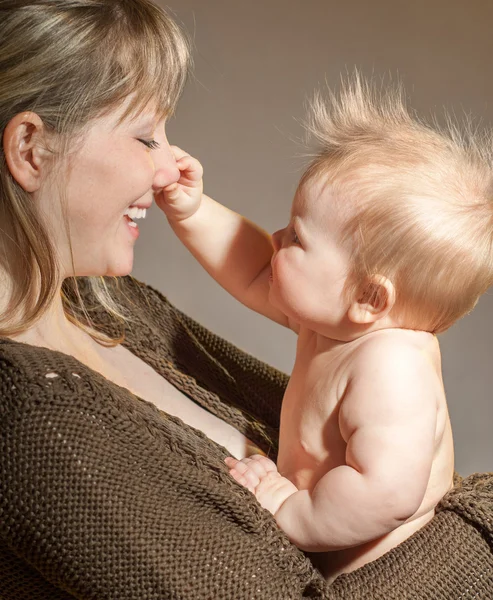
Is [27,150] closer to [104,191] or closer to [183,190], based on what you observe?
[104,191]

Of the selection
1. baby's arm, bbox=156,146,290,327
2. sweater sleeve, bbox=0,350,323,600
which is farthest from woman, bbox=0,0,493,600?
baby's arm, bbox=156,146,290,327

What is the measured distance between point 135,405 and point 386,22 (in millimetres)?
1395

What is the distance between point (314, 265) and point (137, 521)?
1.29 feet

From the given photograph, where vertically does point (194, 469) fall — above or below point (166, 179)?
below

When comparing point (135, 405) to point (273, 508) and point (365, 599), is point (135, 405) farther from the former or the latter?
point (365, 599)

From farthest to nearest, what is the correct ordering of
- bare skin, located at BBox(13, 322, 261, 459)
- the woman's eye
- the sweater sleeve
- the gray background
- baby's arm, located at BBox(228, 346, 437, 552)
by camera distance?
the gray background, bare skin, located at BBox(13, 322, 261, 459), the woman's eye, baby's arm, located at BBox(228, 346, 437, 552), the sweater sleeve

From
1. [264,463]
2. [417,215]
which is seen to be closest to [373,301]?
[417,215]

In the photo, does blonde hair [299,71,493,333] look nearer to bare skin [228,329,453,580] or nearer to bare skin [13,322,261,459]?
bare skin [228,329,453,580]

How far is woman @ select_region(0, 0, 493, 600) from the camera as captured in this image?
0.83 meters

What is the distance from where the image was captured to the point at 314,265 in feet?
3.45

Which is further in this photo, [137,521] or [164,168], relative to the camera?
[164,168]

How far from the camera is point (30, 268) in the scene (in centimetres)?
103

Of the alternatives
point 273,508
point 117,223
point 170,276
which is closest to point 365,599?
point 273,508

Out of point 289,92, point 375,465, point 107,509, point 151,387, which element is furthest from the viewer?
point 289,92
